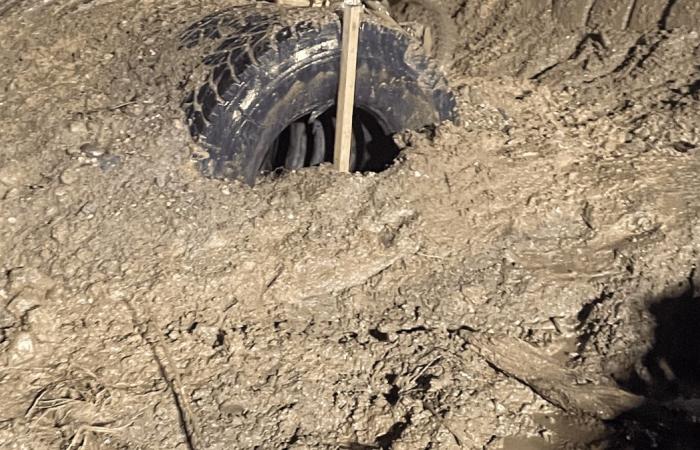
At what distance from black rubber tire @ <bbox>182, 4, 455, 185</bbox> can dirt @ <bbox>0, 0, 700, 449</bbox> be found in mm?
138

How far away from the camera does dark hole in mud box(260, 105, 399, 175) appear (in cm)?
403

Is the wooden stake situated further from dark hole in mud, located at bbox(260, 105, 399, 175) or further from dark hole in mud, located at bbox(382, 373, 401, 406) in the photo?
dark hole in mud, located at bbox(382, 373, 401, 406)

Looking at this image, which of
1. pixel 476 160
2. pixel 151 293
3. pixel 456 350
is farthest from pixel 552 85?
pixel 151 293

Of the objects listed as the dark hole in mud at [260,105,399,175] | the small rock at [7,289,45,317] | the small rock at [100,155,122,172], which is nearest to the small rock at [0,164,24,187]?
the small rock at [100,155,122,172]

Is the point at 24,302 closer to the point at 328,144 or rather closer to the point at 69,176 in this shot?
the point at 69,176

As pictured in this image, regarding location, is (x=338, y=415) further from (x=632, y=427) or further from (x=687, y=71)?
(x=687, y=71)

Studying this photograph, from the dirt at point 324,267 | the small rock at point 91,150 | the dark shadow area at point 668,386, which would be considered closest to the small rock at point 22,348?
the dirt at point 324,267

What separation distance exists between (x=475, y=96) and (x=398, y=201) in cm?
99

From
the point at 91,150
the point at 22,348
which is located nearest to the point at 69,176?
the point at 91,150

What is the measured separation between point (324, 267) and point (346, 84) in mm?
850

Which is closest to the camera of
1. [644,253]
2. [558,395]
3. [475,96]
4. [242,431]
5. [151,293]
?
[242,431]

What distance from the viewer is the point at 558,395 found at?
298cm

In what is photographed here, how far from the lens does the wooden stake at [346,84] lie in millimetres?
3584

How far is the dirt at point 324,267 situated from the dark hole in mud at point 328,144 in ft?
0.88
